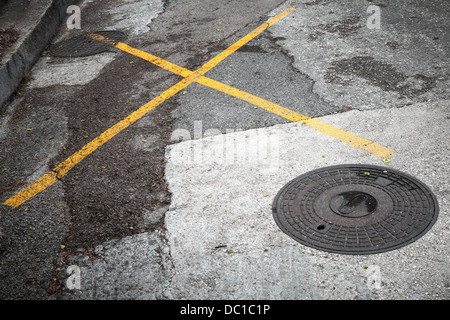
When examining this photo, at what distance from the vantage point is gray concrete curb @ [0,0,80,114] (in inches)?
237

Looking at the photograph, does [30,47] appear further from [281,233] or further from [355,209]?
[355,209]

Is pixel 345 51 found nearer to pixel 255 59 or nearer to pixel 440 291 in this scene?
pixel 255 59

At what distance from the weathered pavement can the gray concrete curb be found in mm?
212

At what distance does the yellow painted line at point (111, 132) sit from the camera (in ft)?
13.9

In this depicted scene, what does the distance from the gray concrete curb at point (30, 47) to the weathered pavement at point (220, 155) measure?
21 cm

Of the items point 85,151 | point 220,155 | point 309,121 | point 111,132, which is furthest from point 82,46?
point 309,121

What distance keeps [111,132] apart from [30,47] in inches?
120

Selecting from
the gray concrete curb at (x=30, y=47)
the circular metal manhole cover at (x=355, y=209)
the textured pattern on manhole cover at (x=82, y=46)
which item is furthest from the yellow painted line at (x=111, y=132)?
the circular metal manhole cover at (x=355, y=209)

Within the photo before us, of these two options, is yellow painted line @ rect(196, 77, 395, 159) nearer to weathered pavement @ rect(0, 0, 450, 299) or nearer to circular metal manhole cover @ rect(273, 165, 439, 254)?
weathered pavement @ rect(0, 0, 450, 299)

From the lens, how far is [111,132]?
503cm

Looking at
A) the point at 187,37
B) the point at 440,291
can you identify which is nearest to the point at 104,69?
the point at 187,37

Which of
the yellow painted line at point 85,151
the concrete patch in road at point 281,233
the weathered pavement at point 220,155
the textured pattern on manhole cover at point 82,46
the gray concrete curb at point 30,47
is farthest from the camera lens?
the textured pattern on manhole cover at point 82,46

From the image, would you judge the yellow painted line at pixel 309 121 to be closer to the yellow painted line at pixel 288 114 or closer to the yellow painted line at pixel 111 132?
the yellow painted line at pixel 288 114

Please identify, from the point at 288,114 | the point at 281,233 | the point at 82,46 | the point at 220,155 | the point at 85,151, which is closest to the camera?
the point at 281,233
